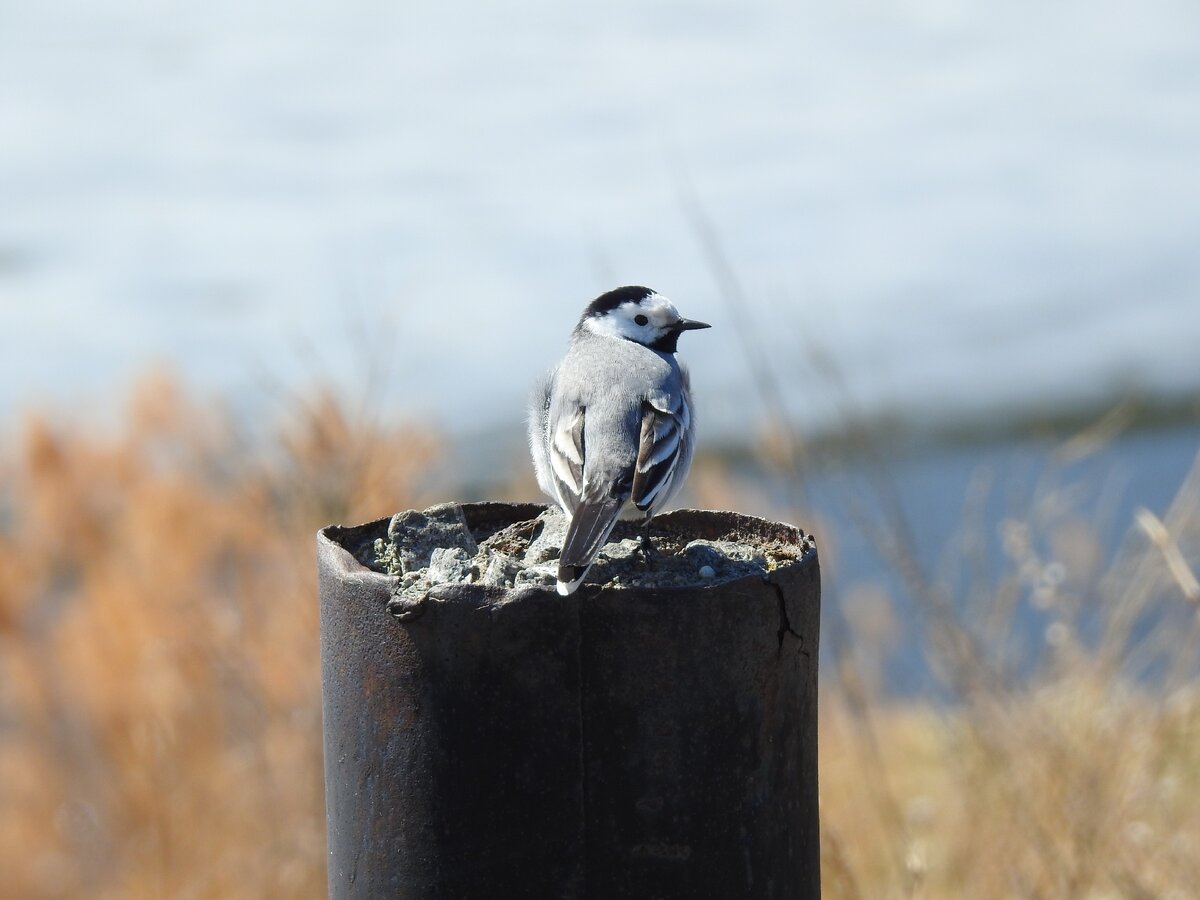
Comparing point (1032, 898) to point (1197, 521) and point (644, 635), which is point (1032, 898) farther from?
point (644, 635)

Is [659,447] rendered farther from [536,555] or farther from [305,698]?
[305,698]

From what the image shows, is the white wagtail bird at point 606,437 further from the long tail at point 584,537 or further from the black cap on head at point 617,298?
the black cap on head at point 617,298

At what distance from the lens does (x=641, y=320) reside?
104 inches

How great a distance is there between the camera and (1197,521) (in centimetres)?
358

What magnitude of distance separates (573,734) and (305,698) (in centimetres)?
283

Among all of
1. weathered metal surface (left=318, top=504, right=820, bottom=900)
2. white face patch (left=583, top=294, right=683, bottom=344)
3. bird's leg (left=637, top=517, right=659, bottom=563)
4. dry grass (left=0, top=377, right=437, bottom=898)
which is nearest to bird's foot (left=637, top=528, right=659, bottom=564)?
bird's leg (left=637, top=517, right=659, bottom=563)

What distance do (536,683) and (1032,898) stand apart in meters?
2.37

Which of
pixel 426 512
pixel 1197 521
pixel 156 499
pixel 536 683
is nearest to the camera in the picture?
pixel 536 683

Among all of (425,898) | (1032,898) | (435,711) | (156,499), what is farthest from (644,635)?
(156,499)

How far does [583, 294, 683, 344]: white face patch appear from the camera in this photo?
2.62 meters

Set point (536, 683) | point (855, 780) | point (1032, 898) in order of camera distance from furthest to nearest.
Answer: point (855, 780) < point (1032, 898) < point (536, 683)

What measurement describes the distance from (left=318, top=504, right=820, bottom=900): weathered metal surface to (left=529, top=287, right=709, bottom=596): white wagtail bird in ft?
0.34

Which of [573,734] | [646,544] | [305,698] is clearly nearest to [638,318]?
[646,544]

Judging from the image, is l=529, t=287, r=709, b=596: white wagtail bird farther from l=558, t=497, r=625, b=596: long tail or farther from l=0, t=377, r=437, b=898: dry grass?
l=0, t=377, r=437, b=898: dry grass
